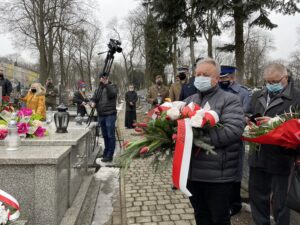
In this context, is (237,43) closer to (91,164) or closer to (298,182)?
(91,164)

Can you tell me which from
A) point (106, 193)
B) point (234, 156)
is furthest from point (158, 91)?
point (234, 156)

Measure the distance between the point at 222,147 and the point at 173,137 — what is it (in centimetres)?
46

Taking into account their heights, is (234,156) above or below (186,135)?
below

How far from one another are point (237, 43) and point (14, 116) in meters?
8.39

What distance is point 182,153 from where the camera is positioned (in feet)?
7.51

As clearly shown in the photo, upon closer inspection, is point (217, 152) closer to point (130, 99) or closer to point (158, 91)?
point (158, 91)

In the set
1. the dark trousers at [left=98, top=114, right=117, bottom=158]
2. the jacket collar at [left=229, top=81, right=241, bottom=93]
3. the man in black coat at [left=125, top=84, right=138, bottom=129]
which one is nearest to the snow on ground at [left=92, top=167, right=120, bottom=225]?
the dark trousers at [left=98, top=114, right=117, bottom=158]

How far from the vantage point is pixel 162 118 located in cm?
238

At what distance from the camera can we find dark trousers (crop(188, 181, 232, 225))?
2514 millimetres

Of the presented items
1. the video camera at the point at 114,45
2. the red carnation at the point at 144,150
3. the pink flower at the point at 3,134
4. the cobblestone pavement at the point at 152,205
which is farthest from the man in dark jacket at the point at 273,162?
the video camera at the point at 114,45

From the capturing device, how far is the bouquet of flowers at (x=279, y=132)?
2.38 meters

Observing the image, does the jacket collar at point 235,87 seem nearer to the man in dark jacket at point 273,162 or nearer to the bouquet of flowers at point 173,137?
the man in dark jacket at point 273,162

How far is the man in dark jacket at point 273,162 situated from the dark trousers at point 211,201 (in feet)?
2.67

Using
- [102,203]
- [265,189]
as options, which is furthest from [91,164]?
[265,189]
